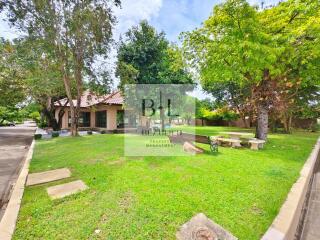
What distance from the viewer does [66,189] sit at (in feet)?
17.1

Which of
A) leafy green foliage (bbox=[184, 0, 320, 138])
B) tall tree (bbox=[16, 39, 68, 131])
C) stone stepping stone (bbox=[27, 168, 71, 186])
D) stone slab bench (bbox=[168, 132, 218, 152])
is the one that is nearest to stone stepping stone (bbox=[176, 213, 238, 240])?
stone stepping stone (bbox=[27, 168, 71, 186])

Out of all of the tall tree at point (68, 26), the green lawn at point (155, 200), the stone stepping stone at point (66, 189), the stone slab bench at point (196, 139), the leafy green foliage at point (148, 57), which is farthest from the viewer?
the leafy green foliage at point (148, 57)

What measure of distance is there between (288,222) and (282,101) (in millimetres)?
10939

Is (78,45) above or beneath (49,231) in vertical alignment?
above

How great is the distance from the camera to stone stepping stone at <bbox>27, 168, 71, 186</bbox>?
234 inches

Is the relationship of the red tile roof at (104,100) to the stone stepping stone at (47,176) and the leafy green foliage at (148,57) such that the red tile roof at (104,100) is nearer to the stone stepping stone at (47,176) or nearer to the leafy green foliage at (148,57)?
the leafy green foliage at (148,57)

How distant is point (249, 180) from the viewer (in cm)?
582

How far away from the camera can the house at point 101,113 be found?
72.4 ft

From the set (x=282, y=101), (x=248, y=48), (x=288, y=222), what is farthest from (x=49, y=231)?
(x=282, y=101)

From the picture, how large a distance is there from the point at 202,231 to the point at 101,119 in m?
21.5

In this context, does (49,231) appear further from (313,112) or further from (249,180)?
(313,112)

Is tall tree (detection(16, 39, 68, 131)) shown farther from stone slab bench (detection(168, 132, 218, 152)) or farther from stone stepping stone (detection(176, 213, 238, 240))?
stone stepping stone (detection(176, 213, 238, 240))

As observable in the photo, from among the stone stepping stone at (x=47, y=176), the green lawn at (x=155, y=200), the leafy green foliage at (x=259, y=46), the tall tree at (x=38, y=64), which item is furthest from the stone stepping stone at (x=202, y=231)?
the tall tree at (x=38, y=64)

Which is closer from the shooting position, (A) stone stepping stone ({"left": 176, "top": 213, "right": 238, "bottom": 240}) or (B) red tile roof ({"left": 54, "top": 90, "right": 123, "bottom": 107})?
(A) stone stepping stone ({"left": 176, "top": 213, "right": 238, "bottom": 240})
